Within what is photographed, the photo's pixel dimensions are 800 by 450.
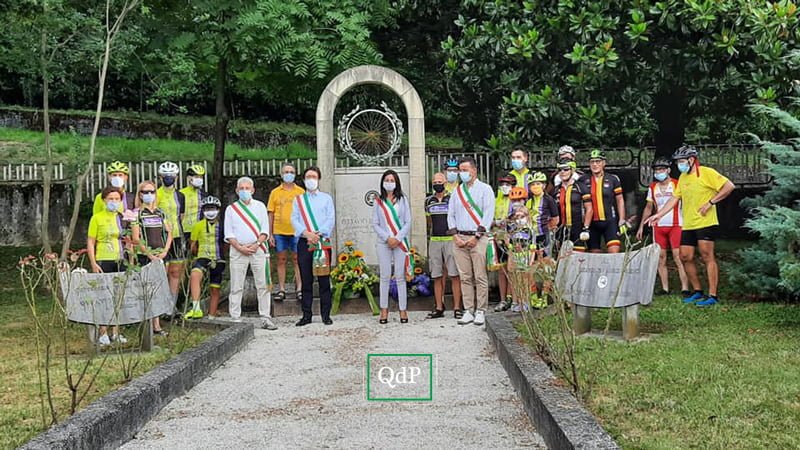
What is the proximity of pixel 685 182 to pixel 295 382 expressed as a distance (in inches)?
238

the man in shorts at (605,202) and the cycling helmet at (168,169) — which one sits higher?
the cycling helmet at (168,169)

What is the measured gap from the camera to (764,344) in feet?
28.0

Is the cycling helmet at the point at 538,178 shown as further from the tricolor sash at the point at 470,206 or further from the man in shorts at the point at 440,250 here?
the man in shorts at the point at 440,250

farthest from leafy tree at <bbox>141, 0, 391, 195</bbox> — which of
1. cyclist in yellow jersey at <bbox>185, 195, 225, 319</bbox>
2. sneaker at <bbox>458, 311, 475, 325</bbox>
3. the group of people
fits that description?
sneaker at <bbox>458, 311, 475, 325</bbox>

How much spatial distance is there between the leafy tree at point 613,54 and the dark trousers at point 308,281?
4.39 metres

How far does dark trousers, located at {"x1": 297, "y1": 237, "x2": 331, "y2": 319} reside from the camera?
11.2 m

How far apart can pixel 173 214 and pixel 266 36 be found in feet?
12.2

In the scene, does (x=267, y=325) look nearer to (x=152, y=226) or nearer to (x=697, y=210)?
(x=152, y=226)

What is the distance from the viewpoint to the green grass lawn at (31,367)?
6430mm

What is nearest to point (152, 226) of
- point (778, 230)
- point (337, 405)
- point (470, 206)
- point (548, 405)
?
point (470, 206)

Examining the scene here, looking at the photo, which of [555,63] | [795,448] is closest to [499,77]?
[555,63]

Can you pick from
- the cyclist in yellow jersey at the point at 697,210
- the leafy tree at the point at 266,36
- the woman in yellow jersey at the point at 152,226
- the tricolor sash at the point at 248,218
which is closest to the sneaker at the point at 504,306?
the cyclist in yellow jersey at the point at 697,210

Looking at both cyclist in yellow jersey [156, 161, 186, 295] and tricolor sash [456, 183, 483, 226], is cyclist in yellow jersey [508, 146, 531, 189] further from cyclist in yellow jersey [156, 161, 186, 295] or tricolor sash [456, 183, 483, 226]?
cyclist in yellow jersey [156, 161, 186, 295]

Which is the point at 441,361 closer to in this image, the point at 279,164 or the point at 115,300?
the point at 115,300
